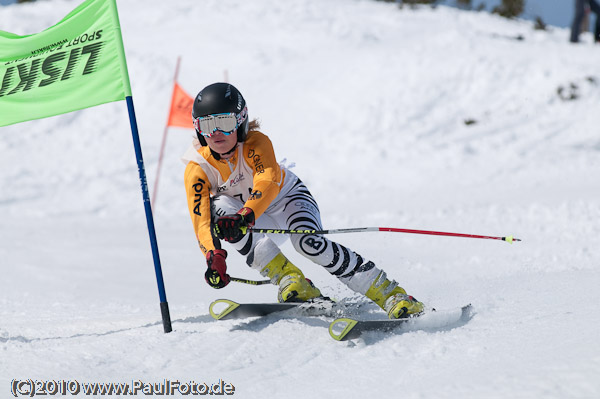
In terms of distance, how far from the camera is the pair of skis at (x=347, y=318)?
3.35 meters

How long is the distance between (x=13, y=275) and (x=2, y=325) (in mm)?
2306

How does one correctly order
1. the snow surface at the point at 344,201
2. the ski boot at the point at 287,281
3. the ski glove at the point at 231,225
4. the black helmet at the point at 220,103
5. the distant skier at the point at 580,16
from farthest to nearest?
the distant skier at the point at 580,16 → the ski boot at the point at 287,281 → the black helmet at the point at 220,103 → the ski glove at the point at 231,225 → the snow surface at the point at 344,201

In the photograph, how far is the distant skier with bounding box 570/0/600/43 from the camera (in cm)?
1234

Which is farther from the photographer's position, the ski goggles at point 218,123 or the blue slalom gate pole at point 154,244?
the blue slalom gate pole at point 154,244

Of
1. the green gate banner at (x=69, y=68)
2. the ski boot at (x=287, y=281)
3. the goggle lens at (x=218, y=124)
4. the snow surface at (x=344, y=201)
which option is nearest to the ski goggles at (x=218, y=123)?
the goggle lens at (x=218, y=124)

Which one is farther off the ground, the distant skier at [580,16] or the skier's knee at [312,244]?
the distant skier at [580,16]

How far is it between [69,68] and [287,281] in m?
2.06

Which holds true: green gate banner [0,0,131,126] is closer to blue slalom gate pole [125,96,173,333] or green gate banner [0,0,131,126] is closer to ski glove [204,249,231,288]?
blue slalom gate pole [125,96,173,333]

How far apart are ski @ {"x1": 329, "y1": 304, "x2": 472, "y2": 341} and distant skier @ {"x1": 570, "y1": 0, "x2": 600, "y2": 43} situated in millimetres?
10921

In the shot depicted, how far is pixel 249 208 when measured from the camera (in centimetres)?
360

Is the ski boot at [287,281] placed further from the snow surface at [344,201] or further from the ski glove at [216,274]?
the ski glove at [216,274]

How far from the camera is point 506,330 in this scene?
329 cm

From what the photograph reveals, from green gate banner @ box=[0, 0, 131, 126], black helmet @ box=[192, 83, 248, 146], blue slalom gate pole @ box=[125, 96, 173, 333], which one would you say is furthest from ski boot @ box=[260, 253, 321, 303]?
green gate banner @ box=[0, 0, 131, 126]

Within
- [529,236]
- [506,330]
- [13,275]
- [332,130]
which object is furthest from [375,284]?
[332,130]
